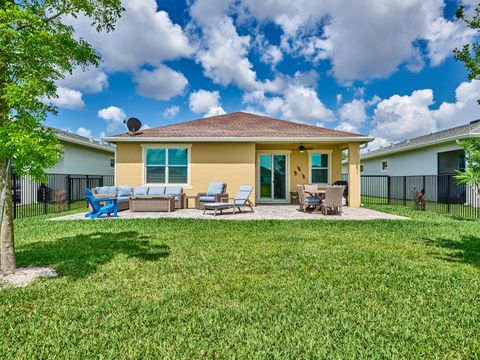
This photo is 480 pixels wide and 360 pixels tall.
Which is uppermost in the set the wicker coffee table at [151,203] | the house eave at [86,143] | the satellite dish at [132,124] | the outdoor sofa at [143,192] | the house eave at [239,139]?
the satellite dish at [132,124]

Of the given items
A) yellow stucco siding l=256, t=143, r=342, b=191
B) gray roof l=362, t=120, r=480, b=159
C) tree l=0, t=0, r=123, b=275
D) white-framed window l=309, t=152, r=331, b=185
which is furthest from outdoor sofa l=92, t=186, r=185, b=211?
gray roof l=362, t=120, r=480, b=159

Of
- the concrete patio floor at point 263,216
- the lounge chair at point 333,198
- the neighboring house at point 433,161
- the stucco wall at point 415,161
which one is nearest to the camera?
the concrete patio floor at point 263,216

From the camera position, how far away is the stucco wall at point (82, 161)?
1659 cm

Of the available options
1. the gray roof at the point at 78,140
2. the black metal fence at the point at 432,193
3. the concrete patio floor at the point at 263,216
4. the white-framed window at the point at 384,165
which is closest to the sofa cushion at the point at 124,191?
the concrete patio floor at the point at 263,216

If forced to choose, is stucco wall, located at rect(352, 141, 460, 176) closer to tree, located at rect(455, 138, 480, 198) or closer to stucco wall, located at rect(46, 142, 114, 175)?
tree, located at rect(455, 138, 480, 198)

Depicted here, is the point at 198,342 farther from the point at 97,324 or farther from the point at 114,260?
the point at 114,260

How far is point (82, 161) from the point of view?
18.6 m

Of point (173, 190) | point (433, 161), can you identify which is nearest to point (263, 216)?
point (173, 190)

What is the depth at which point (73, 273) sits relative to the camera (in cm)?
414

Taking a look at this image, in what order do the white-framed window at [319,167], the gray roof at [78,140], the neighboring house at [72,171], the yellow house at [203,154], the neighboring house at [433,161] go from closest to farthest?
the yellow house at [203,154]
the neighboring house at [72,171]
the neighboring house at [433,161]
the white-framed window at [319,167]
the gray roof at [78,140]

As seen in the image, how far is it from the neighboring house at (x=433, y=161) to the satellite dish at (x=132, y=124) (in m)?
14.0

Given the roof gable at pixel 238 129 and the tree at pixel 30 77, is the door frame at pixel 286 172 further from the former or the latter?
the tree at pixel 30 77

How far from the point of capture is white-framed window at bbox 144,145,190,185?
1321 centimetres

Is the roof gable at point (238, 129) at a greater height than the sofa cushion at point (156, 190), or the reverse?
the roof gable at point (238, 129)
